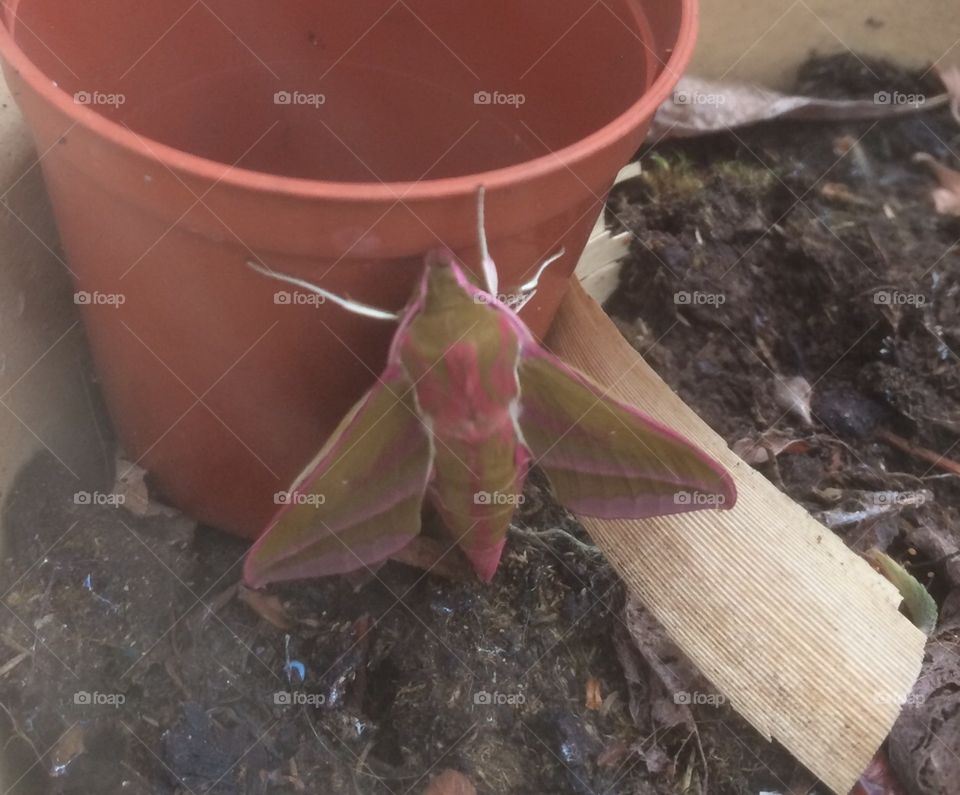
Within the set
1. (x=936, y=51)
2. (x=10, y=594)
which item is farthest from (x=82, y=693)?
(x=936, y=51)

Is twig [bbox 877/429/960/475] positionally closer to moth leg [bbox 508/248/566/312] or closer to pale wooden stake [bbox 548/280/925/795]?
pale wooden stake [bbox 548/280/925/795]

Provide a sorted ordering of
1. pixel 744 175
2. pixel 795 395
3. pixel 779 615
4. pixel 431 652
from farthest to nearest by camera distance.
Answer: pixel 744 175
pixel 795 395
pixel 431 652
pixel 779 615

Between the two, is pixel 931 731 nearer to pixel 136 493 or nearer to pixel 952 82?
pixel 136 493

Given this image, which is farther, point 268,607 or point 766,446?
point 766,446

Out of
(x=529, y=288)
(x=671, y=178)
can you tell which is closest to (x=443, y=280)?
(x=529, y=288)

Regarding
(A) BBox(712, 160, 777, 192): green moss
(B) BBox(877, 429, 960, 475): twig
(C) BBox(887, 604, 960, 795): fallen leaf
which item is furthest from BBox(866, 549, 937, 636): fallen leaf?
(A) BBox(712, 160, 777, 192): green moss

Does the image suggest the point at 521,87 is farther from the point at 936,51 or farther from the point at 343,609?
the point at 936,51

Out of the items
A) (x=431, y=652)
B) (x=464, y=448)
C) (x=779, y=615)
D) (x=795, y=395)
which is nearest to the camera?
(x=464, y=448)
